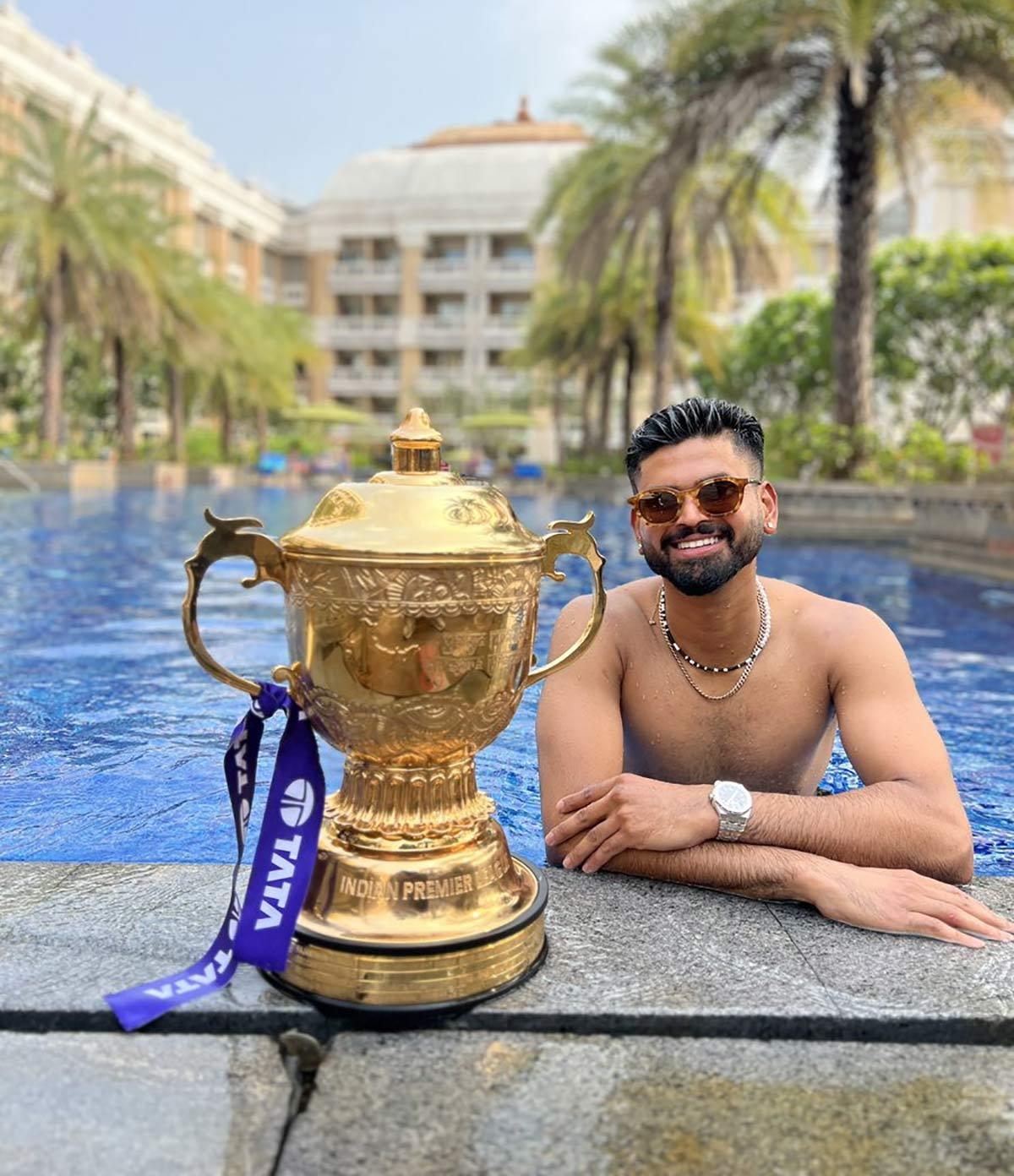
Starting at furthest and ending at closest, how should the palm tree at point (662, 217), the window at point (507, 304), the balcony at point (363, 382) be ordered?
the balcony at point (363, 382), the window at point (507, 304), the palm tree at point (662, 217)

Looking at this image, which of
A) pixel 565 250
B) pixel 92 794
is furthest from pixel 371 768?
pixel 565 250

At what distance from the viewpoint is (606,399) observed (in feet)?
103

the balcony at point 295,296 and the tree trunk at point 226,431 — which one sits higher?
the balcony at point 295,296

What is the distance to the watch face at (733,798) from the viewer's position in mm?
1933

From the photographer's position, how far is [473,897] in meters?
1.57

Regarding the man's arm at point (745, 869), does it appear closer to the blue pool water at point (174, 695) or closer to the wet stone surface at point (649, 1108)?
the wet stone surface at point (649, 1108)

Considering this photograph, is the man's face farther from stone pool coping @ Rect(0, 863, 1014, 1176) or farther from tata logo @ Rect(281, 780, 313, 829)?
tata logo @ Rect(281, 780, 313, 829)

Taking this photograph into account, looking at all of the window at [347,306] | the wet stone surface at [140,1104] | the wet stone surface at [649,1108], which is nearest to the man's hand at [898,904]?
the wet stone surface at [649,1108]

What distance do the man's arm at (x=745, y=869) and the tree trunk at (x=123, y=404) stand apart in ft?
101

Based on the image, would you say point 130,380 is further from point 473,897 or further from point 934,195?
point 473,897

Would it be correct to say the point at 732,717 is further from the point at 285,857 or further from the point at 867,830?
the point at 285,857

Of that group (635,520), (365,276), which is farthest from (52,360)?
(365,276)

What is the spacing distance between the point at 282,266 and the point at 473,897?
2575 inches

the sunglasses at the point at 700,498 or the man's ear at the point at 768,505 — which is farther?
the man's ear at the point at 768,505
